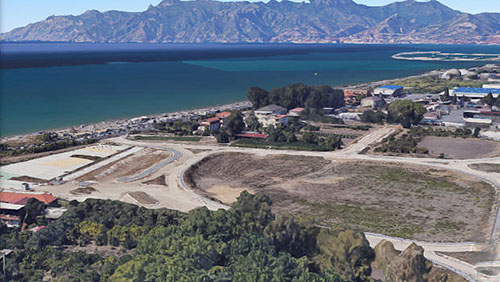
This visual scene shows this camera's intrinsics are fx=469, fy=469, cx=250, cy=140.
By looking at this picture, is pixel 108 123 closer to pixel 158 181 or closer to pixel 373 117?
pixel 158 181

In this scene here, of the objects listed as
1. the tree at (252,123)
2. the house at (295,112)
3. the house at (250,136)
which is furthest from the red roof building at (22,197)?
the house at (295,112)

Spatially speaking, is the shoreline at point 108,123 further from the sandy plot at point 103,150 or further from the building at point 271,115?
the building at point 271,115

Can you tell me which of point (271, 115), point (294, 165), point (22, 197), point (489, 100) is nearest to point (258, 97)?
point (271, 115)

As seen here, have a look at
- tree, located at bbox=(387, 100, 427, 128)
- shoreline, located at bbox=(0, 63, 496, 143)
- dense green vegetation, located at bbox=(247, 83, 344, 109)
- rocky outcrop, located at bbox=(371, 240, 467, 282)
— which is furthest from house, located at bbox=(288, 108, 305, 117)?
rocky outcrop, located at bbox=(371, 240, 467, 282)

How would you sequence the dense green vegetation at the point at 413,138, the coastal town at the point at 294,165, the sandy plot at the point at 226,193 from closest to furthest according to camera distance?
the coastal town at the point at 294,165, the sandy plot at the point at 226,193, the dense green vegetation at the point at 413,138

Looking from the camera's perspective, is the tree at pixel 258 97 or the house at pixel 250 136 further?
the tree at pixel 258 97

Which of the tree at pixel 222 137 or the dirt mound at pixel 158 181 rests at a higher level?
the tree at pixel 222 137

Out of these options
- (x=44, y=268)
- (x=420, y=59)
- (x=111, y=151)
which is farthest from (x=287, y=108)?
(x=420, y=59)
